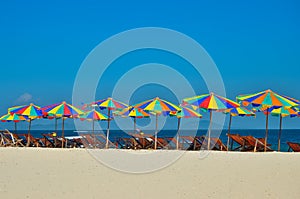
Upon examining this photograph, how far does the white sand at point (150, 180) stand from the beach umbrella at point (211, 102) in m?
3.37

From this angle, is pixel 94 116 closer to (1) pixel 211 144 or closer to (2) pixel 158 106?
(2) pixel 158 106

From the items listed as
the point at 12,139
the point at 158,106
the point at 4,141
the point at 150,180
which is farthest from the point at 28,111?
the point at 150,180

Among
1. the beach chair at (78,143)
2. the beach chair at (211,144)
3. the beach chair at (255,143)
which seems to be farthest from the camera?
the beach chair at (78,143)

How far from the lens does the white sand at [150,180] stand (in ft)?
17.1

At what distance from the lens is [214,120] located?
44.5 ft

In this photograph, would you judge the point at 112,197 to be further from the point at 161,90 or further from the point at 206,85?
the point at 161,90

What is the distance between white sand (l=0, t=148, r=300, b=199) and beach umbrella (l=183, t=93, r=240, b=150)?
11.1 feet

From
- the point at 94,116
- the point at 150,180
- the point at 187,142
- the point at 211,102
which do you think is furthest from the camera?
the point at 94,116

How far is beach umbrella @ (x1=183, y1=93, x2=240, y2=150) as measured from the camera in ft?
37.9

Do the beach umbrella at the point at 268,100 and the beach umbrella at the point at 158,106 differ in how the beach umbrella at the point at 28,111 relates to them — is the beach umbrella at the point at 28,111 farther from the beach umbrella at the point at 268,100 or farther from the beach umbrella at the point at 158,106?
the beach umbrella at the point at 268,100

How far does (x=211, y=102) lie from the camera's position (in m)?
11.6

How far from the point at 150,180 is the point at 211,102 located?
5891 mm

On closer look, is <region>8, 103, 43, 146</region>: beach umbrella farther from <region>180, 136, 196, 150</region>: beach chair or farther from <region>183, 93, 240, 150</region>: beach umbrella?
<region>183, 93, 240, 150</region>: beach umbrella

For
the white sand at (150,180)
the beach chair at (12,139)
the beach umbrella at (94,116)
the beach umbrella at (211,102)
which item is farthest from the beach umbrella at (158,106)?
the beach chair at (12,139)
